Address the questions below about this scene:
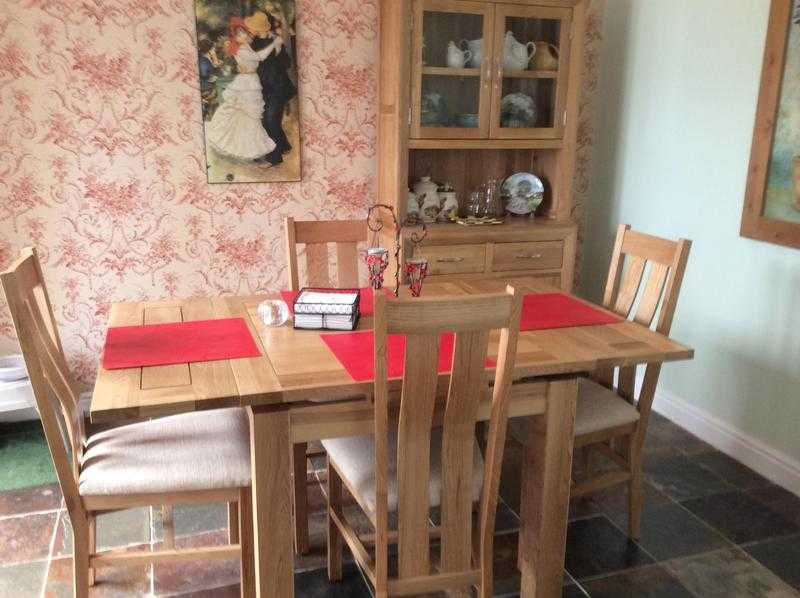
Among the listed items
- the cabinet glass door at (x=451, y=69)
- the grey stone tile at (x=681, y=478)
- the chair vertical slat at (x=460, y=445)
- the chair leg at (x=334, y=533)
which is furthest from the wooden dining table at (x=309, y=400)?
the cabinet glass door at (x=451, y=69)

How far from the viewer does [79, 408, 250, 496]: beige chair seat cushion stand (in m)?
1.64

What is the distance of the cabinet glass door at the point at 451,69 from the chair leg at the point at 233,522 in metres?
1.70

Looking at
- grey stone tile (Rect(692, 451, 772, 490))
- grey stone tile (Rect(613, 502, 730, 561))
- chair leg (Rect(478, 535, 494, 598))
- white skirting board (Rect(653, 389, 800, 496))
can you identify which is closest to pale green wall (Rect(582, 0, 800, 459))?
white skirting board (Rect(653, 389, 800, 496))

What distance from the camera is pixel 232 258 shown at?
3.17m

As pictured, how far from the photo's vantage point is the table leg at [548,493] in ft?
5.63

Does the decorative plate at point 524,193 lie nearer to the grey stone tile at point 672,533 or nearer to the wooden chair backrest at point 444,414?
the grey stone tile at point 672,533

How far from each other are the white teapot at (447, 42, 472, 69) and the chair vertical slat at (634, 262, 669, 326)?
132 centimetres

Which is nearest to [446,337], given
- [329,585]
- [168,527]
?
[329,585]

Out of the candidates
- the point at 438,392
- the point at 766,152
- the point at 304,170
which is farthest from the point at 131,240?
the point at 766,152

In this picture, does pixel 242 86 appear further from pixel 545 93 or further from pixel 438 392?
pixel 438 392

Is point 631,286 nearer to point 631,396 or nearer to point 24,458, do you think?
point 631,396

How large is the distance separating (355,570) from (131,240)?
1748 millimetres

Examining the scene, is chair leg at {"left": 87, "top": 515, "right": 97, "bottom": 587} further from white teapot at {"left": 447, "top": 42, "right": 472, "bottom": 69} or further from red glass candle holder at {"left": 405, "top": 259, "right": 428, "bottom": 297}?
white teapot at {"left": 447, "top": 42, "right": 472, "bottom": 69}

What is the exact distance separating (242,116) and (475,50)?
1.04 metres
